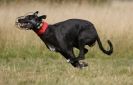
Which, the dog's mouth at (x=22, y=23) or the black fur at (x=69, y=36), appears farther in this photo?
the black fur at (x=69, y=36)

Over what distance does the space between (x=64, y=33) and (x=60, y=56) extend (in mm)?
3333

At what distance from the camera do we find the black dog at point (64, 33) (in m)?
8.02

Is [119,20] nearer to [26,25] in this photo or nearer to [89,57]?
[89,57]

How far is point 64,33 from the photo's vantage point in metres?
8.23

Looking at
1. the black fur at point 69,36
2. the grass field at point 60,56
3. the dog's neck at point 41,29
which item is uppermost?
the dog's neck at point 41,29

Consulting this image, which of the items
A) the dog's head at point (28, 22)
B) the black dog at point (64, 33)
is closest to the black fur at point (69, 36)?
the black dog at point (64, 33)

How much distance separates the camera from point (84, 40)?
8.40m

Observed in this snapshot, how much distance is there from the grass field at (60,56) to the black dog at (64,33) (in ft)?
1.25

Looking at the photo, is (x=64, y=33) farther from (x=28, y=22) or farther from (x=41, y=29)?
(x=28, y=22)

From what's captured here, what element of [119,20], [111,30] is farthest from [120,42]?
[119,20]

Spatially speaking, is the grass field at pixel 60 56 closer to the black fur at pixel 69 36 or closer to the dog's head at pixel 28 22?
the black fur at pixel 69 36

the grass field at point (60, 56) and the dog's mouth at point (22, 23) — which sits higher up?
the dog's mouth at point (22, 23)

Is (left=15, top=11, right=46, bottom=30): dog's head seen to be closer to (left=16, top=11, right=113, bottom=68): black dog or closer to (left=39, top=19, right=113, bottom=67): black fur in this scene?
(left=16, top=11, right=113, bottom=68): black dog

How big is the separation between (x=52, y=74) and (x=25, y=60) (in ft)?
8.22
